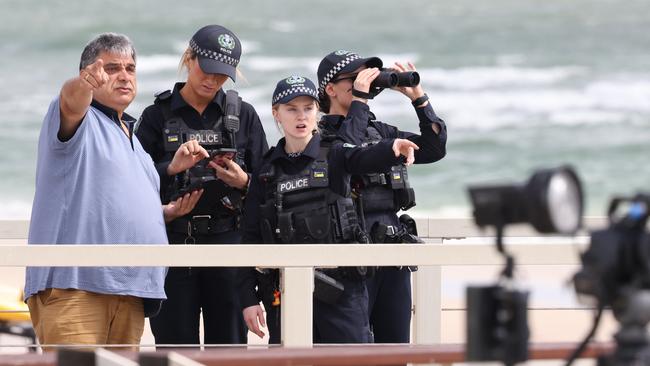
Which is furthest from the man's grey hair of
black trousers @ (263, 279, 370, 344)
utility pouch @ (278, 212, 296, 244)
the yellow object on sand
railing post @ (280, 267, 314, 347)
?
the yellow object on sand

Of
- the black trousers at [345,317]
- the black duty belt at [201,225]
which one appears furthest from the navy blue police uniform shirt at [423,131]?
the black trousers at [345,317]

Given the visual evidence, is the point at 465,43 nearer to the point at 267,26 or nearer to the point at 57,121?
the point at 267,26

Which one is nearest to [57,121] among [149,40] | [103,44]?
[103,44]

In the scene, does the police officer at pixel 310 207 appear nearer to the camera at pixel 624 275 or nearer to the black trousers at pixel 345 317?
the black trousers at pixel 345 317

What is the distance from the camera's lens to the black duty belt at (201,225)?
263 inches

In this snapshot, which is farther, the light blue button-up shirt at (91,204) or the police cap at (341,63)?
the police cap at (341,63)

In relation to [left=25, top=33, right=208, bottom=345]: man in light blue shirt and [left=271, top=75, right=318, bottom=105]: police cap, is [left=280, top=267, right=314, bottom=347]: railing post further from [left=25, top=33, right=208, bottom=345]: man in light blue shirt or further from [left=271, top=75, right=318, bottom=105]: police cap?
[left=271, top=75, right=318, bottom=105]: police cap

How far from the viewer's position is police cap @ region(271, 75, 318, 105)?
646 cm

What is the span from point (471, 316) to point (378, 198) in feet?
10.8

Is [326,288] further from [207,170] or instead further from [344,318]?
[207,170]

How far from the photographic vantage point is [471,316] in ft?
10.8

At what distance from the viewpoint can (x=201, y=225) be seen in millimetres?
6691

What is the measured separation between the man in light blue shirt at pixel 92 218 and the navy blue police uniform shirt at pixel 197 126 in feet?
2.61

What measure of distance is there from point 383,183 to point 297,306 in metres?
1.06
